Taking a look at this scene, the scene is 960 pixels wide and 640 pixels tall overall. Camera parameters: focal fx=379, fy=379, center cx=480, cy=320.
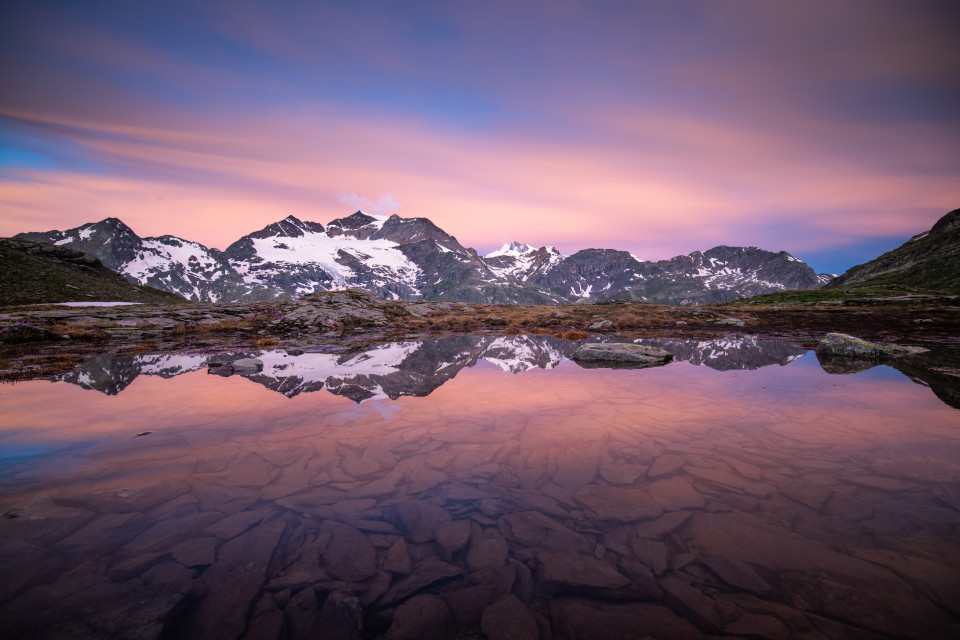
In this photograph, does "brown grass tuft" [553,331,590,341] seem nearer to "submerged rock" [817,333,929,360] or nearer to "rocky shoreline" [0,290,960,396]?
"rocky shoreline" [0,290,960,396]

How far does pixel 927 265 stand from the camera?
14225cm

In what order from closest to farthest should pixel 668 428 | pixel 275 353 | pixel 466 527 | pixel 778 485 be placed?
pixel 466 527
pixel 778 485
pixel 668 428
pixel 275 353

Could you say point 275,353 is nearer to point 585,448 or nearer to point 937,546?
point 585,448

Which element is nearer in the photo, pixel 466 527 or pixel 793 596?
pixel 793 596

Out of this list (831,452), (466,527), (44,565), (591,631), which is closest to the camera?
(591,631)

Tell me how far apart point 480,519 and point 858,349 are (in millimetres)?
27033

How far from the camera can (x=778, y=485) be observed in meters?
7.04

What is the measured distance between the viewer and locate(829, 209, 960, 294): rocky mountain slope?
421 feet

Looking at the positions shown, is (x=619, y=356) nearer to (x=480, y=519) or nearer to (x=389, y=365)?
(x=389, y=365)

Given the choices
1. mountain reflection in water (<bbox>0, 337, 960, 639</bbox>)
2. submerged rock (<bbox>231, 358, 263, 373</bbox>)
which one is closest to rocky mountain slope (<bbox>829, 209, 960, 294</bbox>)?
mountain reflection in water (<bbox>0, 337, 960, 639</bbox>)

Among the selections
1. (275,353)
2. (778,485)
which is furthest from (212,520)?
(275,353)

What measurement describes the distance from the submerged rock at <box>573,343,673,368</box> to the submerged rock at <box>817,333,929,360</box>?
33.8ft

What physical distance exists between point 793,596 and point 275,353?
2655 cm

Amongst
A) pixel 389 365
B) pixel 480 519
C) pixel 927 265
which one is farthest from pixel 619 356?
pixel 927 265
